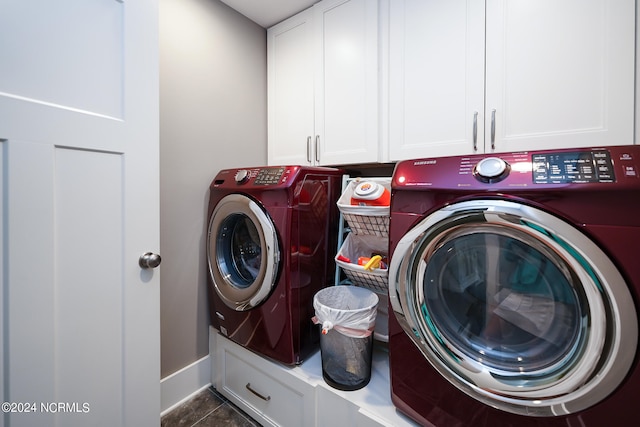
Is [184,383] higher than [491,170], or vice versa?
[491,170]

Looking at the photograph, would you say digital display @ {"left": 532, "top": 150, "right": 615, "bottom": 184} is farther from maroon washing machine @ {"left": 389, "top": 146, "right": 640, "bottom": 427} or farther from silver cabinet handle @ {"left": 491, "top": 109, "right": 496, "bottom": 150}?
silver cabinet handle @ {"left": 491, "top": 109, "right": 496, "bottom": 150}

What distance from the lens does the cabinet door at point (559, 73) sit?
3.18 ft

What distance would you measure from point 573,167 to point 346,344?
1.01 m

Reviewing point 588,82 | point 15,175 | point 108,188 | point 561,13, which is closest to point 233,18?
point 108,188

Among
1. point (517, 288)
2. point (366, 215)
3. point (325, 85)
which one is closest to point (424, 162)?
point (366, 215)

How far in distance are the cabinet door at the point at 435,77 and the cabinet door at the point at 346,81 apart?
11 cm

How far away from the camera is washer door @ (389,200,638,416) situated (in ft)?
2.14

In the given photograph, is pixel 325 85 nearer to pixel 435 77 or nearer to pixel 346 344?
pixel 435 77

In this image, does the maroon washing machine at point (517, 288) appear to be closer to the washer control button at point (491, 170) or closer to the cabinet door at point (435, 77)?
the washer control button at point (491, 170)

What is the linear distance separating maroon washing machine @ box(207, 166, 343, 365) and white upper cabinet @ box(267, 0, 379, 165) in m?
0.27

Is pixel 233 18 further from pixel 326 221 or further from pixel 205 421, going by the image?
pixel 205 421

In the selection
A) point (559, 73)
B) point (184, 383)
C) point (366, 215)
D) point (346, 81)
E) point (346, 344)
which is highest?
point (346, 81)

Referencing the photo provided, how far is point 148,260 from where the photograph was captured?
106 centimetres

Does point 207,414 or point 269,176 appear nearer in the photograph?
point 269,176
